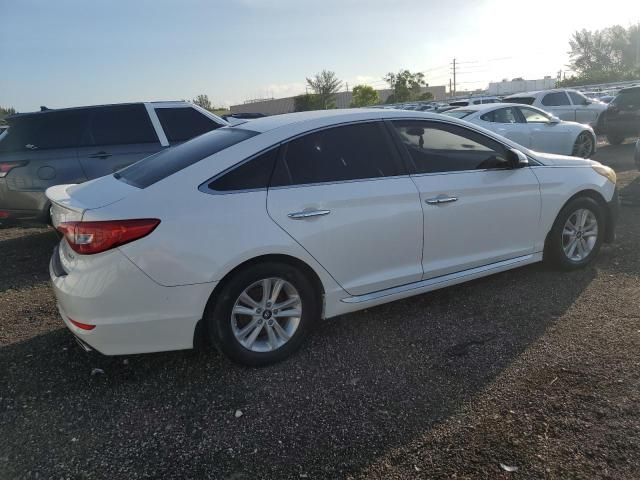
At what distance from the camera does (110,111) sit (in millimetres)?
6750

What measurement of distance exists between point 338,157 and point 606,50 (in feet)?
269

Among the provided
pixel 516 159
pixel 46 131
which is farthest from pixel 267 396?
pixel 46 131

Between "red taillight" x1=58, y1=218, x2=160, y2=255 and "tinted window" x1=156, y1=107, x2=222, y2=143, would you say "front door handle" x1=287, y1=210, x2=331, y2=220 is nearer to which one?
"red taillight" x1=58, y1=218, x2=160, y2=255

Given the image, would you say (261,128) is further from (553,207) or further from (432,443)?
(553,207)

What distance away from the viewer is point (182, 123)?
6992 millimetres

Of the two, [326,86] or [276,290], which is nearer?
[276,290]

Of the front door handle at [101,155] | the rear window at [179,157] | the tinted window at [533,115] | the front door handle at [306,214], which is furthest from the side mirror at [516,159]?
the tinted window at [533,115]

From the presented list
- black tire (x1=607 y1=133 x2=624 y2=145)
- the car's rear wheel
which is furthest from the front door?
black tire (x1=607 y1=133 x2=624 y2=145)

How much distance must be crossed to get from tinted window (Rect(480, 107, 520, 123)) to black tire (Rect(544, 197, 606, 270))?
581 cm

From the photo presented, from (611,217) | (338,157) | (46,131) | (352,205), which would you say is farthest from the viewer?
(46,131)

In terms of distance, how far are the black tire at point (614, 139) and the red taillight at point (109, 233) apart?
48.7ft

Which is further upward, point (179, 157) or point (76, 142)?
point (76, 142)

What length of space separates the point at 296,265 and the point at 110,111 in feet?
15.2

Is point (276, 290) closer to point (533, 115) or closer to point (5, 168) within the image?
point (5, 168)
